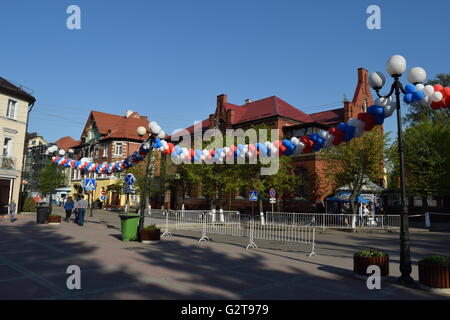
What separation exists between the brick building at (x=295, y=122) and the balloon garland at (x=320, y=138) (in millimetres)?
15301

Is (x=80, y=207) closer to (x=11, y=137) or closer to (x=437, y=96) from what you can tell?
(x=11, y=137)

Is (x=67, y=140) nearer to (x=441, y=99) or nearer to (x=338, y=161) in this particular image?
(x=338, y=161)

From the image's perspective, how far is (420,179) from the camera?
27.8 m

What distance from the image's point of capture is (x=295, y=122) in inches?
1439

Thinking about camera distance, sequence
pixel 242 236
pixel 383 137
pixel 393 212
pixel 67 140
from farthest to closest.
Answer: pixel 67 140 < pixel 393 212 < pixel 383 137 < pixel 242 236

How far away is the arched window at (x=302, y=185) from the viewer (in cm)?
3191

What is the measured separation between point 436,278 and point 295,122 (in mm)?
30784

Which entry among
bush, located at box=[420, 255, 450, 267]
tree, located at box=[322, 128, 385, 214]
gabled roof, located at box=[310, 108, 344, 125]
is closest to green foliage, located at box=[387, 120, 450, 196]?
tree, located at box=[322, 128, 385, 214]

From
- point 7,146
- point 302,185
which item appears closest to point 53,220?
point 7,146

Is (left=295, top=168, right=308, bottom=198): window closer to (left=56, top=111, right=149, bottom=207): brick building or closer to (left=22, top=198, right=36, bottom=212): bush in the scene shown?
(left=56, top=111, right=149, bottom=207): brick building

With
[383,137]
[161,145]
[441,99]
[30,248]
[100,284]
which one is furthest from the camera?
[383,137]

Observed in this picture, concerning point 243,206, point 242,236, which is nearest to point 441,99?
point 242,236

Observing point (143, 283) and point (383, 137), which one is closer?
point (143, 283)

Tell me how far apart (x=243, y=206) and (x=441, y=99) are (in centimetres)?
2945
